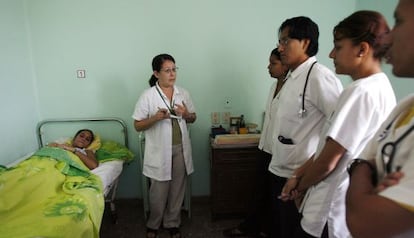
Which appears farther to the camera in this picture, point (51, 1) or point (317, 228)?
point (51, 1)

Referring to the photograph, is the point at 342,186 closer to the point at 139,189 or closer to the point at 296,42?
the point at 296,42

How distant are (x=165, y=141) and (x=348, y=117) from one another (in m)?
1.48

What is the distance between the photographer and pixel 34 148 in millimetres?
2553

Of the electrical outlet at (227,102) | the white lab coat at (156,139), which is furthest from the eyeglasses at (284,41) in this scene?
the electrical outlet at (227,102)

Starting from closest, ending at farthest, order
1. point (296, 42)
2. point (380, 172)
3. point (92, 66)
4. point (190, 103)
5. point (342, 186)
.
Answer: point (380, 172), point (342, 186), point (296, 42), point (190, 103), point (92, 66)

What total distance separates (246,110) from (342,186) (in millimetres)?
1685

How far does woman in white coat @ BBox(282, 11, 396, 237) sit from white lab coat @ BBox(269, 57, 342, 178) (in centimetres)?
18

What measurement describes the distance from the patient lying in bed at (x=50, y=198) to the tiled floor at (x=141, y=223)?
737 mm

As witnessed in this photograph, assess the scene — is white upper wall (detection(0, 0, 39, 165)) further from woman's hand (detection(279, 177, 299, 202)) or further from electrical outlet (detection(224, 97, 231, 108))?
woman's hand (detection(279, 177, 299, 202))

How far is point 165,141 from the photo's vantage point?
2166 mm

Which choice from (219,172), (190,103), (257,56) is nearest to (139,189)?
(219,172)

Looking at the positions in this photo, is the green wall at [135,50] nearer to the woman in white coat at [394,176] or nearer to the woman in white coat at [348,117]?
the woman in white coat at [348,117]

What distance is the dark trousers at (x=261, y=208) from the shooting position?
6.58 feet

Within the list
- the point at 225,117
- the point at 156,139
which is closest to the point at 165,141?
the point at 156,139
